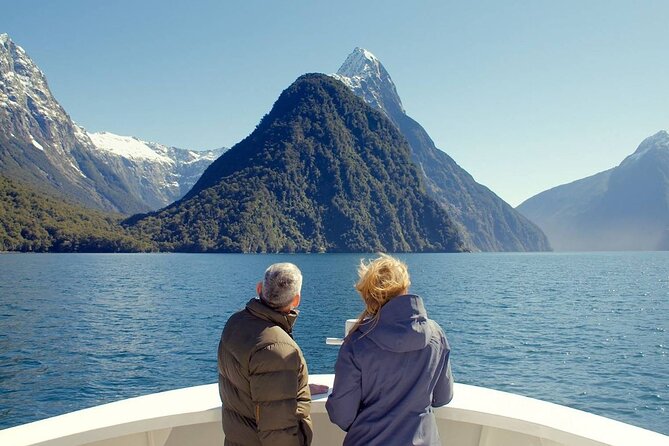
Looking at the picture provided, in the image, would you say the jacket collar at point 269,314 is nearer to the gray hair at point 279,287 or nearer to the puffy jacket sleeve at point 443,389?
the gray hair at point 279,287

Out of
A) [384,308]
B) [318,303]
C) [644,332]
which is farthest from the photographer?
[318,303]

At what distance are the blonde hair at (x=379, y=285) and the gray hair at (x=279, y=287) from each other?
38cm

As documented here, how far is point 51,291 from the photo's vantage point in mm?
52188

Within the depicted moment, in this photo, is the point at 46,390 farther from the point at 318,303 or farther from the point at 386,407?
the point at 318,303

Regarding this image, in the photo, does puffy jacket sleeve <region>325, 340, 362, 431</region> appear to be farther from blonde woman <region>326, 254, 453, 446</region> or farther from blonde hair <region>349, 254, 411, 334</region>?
blonde hair <region>349, 254, 411, 334</region>

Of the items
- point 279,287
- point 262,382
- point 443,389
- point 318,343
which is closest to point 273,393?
point 262,382

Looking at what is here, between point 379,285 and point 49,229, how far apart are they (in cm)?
17862

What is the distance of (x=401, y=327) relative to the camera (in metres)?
2.66

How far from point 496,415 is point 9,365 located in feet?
79.9

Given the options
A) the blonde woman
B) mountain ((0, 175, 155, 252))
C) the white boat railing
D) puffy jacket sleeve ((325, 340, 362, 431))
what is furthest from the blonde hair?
mountain ((0, 175, 155, 252))

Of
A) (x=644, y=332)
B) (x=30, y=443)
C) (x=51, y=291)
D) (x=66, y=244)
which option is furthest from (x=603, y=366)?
(x=66, y=244)

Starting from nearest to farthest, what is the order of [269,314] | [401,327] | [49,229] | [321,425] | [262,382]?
[401,327]
[262,382]
[269,314]
[321,425]
[49,229]

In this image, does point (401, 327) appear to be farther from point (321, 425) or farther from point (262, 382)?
point (321, 425)

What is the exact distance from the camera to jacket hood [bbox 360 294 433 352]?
8.66ft
